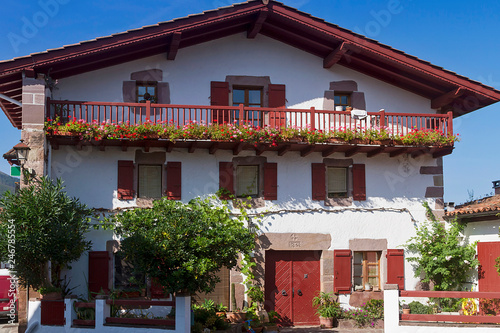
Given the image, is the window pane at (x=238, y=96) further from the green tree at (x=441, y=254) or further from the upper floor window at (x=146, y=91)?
the green tree at (x=441, y=254)

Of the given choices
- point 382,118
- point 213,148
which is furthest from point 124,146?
point 382,118

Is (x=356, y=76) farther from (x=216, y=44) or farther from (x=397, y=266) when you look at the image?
(x=397, y=266)

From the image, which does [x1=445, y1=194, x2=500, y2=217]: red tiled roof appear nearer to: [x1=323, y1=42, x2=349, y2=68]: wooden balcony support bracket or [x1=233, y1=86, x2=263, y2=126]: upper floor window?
[x1=323, y1=42, x2=349, y2=68]: wooden balcony support bracket

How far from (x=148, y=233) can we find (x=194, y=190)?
3130mm

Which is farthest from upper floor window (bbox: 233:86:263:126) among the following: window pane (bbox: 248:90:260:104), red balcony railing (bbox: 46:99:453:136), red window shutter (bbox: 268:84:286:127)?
red window shutter (bbox: 268:84:286:127)

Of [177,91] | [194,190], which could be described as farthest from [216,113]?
[194,190]

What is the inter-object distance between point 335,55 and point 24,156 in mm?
8584

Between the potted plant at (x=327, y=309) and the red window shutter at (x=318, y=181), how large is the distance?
264 centimetres

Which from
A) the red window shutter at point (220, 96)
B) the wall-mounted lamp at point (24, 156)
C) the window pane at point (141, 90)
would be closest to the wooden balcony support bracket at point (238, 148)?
the red window shutter at point (220, 96)

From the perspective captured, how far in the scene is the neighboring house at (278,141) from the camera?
49.2ft

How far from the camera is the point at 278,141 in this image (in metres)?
15.0

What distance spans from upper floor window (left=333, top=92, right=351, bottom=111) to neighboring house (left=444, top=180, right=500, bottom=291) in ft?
13.9

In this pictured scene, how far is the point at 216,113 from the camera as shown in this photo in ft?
52.1

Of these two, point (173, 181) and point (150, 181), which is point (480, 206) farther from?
point (150, 181)
